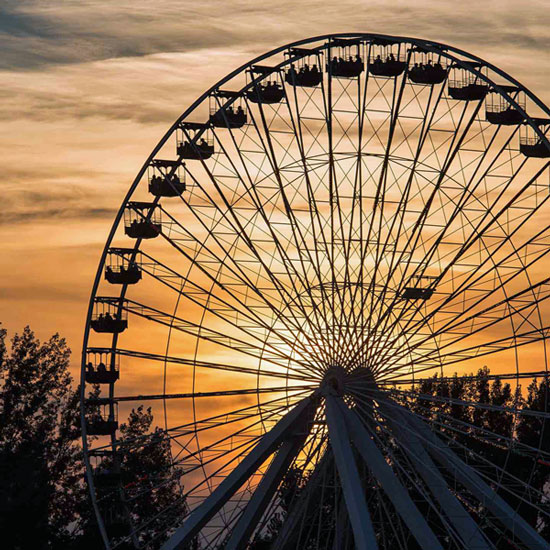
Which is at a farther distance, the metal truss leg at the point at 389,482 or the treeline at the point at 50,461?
the treeline at the point at 50,461

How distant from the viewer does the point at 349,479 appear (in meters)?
36.7

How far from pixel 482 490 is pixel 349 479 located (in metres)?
3.71

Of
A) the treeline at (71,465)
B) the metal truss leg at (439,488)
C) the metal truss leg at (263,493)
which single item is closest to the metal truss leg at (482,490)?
the metal truss leg at (439,488)

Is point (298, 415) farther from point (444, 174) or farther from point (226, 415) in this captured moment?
point (444, 174)

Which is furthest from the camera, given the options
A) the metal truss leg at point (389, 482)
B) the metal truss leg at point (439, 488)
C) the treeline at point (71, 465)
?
the treeline at point (71, 465)

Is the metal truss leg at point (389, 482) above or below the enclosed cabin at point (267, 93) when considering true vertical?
below

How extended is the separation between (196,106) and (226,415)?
995cm

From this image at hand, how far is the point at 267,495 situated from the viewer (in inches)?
1559

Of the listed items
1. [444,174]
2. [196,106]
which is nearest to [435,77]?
[444,174]

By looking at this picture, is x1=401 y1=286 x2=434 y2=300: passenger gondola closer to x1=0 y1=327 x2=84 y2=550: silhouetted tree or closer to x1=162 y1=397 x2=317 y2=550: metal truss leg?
x1=162 y1=397 x2=317 y2=550: metal truss leg

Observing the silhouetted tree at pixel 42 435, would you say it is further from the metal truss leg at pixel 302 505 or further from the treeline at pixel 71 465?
the metal truss leg at pixel 302 505

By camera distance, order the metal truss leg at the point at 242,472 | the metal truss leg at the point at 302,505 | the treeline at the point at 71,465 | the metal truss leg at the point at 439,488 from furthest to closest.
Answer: the treeline at the point at 71,465 < the metal truss leg at the point at 302,505 < the metal truss leg at the point at 242,472 < the metal truss leg at the point at 439,488

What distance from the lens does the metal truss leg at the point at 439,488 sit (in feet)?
123

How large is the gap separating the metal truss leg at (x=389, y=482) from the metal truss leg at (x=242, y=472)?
4.78ft
